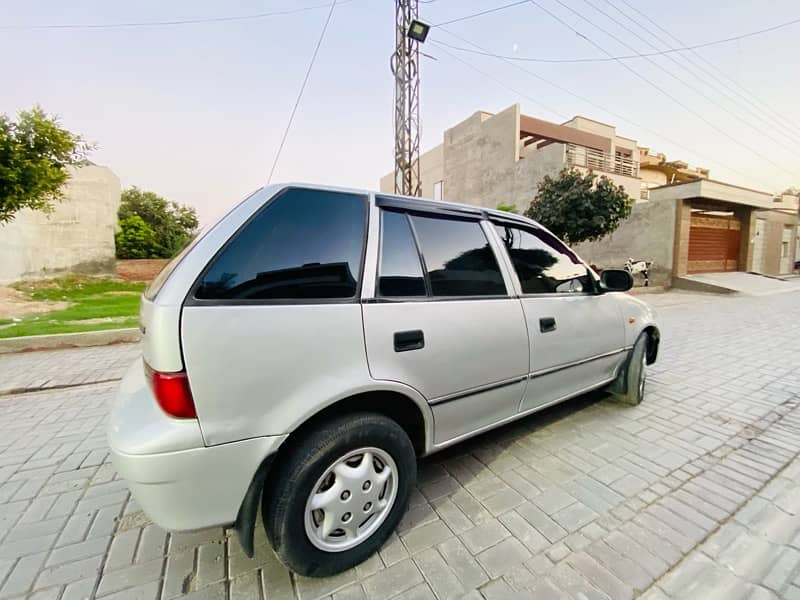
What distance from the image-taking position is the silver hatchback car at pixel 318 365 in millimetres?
1323

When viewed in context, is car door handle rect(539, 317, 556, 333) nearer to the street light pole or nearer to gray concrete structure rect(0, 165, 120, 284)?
the street light pole

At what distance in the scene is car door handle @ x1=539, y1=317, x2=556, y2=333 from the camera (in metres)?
2.39

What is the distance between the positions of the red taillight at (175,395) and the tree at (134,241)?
22780mm

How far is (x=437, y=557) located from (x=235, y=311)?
155 cm

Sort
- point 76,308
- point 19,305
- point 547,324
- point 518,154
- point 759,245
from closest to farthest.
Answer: point 547,324
point 76,308
point 19,305
point 518,154
point 759,245

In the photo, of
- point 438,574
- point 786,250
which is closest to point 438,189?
point 786,250

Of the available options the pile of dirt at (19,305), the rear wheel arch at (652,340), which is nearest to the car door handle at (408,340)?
the rear wheel arch at (652,340)

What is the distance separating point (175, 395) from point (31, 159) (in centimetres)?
917

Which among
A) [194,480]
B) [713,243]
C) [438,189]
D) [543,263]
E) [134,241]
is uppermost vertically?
[438,189]

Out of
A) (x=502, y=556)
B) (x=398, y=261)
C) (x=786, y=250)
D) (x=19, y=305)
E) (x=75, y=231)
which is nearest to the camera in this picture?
(x=502, y=556)

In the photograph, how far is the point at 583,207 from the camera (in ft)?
39.5

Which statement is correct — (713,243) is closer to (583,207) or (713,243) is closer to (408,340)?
(583,207)

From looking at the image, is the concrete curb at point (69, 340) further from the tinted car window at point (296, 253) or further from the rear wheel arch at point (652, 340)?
the rear wheel arch at point (652, 340)

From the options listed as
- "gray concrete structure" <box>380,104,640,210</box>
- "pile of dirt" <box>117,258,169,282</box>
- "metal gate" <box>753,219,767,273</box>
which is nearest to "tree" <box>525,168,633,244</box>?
"gray concrete structure" <box>380,104,640,210</box>
